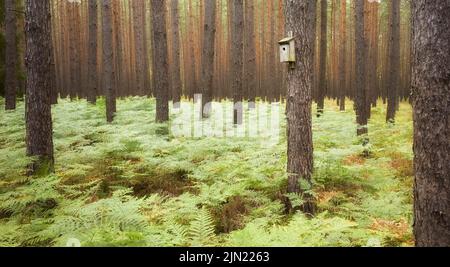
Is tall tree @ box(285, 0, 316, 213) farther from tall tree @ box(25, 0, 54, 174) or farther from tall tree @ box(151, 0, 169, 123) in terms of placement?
tall tree @ box(151, 0, 169, 123)

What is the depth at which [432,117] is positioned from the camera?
3203 millimetres

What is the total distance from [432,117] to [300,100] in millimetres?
2599

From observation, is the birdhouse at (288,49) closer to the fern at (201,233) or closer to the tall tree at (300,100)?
the tall tree at (300,100)

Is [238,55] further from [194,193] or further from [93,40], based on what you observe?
[93,40]

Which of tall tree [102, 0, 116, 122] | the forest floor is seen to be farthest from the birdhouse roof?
tall tree [102, 0, 116, 122]

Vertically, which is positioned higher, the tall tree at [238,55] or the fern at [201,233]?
the tall tree at [238,55]

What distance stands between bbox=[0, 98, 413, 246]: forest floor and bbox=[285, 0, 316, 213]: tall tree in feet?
1.44

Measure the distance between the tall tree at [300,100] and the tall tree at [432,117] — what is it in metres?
2.35

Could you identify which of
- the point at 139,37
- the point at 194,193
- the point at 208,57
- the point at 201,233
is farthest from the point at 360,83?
the point at 139,37

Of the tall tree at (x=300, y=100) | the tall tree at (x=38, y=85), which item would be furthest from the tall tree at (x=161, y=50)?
the tall tree at (x=300, y=100)

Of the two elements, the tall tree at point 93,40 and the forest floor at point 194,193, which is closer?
the forest floor at point 194,193

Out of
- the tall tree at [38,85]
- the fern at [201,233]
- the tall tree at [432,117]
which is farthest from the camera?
the tall tree at [38,85]

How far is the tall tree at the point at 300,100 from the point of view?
5.62 meters

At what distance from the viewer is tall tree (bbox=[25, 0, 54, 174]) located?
6371 mm
